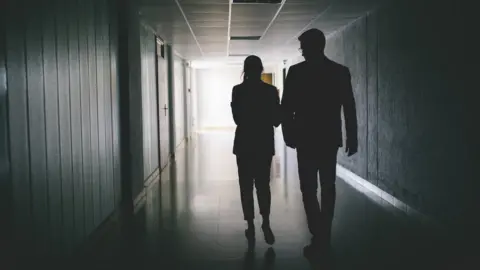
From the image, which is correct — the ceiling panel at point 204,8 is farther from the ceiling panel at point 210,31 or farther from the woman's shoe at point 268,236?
the woman's shoe at point 268,236

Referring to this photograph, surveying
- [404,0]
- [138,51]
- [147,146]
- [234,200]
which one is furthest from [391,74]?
[147,146]

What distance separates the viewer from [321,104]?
138 inches

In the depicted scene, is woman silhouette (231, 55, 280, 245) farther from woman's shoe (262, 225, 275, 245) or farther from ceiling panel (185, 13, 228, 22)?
ceiling panel (185, 13, 228, 22)

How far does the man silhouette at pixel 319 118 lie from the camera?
11.5ft

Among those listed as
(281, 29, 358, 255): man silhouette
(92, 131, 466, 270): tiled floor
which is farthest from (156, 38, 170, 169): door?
(281, 29, 358, 255): man silhouette

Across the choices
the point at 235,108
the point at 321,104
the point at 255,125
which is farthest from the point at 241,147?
the point at 321,104

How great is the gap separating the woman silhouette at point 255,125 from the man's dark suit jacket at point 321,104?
35 cm

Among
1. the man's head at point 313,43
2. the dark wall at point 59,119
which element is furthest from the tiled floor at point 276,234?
the man's head at point 313,43

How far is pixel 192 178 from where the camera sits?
7793 mm

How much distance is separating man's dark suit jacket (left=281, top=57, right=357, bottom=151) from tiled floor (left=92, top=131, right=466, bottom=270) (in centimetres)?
87

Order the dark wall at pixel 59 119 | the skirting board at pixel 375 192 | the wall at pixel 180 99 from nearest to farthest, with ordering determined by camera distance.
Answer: the dark wall at pixel 59 119 < the skirting board at pixel 375 192 < the wall at pixel 180 99

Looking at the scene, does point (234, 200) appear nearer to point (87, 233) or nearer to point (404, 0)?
point (87, 233)

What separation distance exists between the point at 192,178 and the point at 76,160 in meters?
4.18

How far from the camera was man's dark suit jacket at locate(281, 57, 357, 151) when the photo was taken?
3.49 meters
